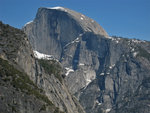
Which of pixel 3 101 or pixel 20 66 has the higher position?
pixel 20 66

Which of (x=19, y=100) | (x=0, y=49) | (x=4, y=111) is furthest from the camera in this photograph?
(x=0, y=49)

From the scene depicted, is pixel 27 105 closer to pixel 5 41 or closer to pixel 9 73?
pixel 9 73

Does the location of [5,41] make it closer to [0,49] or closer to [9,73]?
[0,49]

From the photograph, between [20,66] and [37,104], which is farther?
[20,66]

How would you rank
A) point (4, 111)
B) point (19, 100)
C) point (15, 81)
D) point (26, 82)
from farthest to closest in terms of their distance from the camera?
point (26, 82)
point (15, 81)
point (19, 100)
point (4, 111)

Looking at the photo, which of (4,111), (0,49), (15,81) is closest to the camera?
(4,111)

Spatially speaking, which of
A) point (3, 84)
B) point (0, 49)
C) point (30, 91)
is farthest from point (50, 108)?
point (0, 49)

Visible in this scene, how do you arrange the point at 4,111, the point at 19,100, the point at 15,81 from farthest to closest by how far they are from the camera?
the point at 15,81
the point at 19,100
the point at 4,111

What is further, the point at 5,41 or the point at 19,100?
the point at 5,41


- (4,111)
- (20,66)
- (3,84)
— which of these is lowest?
(4,111)

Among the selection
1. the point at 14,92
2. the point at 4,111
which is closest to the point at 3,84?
the point at 14,92
